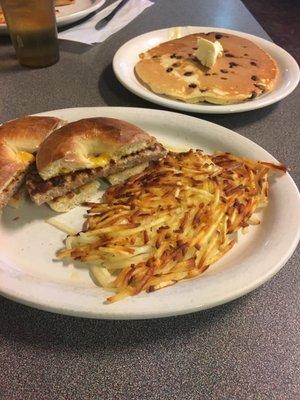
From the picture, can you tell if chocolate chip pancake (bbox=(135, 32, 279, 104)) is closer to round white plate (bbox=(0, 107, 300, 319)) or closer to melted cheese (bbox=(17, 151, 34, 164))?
round white plate (bbox=(0, 107, 300, 319))

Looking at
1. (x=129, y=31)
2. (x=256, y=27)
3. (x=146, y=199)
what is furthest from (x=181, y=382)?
(x=256, y=27)

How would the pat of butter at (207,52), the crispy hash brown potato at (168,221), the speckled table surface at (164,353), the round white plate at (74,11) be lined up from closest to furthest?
the speckled table surface at (164,353), the crispy hash brown potato at (168,221), the pat of butter at (207,52), the round white plate at (74,11)

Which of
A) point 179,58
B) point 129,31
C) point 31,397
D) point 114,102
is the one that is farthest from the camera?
point 129,31

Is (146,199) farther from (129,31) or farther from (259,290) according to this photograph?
(129,31)

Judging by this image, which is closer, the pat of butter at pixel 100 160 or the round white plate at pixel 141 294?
the round white plate at pixel 141 294

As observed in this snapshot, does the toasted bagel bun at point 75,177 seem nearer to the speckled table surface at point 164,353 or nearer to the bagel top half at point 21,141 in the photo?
the bagel top half at point 21,141

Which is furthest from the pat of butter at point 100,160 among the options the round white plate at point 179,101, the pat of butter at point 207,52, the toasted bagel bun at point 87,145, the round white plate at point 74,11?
the round white plate at point 74,11

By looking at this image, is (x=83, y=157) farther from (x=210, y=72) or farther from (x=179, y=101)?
(x=210, y=72)
